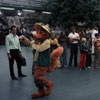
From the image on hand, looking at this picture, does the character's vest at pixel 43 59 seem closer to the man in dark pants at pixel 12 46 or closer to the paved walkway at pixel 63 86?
the paved walkway at pixel 63 86

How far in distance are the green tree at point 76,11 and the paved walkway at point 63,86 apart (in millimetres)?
9410

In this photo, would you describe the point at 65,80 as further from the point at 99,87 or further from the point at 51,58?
the point at 51,58

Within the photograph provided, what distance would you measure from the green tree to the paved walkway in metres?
9.41

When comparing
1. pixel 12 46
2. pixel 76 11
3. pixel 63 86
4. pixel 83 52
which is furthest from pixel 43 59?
pixel 76 11

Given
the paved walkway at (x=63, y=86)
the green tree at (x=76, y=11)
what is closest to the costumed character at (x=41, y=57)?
the paved walkway at (x=63, y=86)

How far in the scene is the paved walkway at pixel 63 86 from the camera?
483cm

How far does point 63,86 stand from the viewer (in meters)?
5.62

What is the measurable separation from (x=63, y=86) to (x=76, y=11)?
459 inches

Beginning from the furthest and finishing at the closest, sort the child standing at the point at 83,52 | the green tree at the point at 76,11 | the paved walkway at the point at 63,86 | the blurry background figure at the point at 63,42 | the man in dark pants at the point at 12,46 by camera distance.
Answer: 1. the green tree at the point at 76,11
2. the blurry background figure at the point at 63,42
3. the child standing at the point at 83,52
4. the man in dark pants at the point at 12,46
5. the paved walkway at the point at 63,86

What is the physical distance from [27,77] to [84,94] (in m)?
2.36

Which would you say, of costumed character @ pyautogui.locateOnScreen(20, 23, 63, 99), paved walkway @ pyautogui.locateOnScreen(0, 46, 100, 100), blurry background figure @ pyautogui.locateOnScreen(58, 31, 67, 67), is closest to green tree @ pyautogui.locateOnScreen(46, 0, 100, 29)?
blurry background figure @ pyautogui.locateOnScreen(58, 31, 67, 67)

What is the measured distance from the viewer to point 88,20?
16.2m

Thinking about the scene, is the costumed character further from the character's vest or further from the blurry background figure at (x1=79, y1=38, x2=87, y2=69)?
the blurry background figure at (x1=79, y1=38, x2=87, y2=69)

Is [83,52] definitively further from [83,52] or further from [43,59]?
[43,59]
